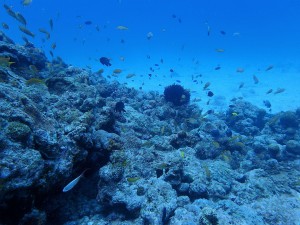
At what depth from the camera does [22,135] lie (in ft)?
13.9

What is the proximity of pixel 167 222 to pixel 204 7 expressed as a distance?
367 ft

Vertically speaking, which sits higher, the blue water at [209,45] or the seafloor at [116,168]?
the blue water at [209,45]

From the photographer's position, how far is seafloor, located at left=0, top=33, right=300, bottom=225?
431cm

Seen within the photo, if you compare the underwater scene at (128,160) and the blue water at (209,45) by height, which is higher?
the blue water at (209,45)

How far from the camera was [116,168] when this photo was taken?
6.08 m

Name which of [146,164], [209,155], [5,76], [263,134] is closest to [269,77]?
[263,134]

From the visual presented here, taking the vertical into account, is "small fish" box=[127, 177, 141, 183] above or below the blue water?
below

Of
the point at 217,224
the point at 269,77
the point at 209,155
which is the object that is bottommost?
the point at 217,224

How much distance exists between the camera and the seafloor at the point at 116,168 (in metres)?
4.31

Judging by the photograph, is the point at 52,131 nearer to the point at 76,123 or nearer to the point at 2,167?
the point at 76,123

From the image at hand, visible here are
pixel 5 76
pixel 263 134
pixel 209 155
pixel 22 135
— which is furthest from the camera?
pixel 263 134

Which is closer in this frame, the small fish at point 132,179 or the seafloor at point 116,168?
the seafloor at point 116,168

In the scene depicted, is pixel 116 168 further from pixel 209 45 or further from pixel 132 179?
pixel 209 45

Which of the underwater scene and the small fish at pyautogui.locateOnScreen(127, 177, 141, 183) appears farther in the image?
the small fish at pyautogui.locateOnScreen(127, 177, 141, 183)
